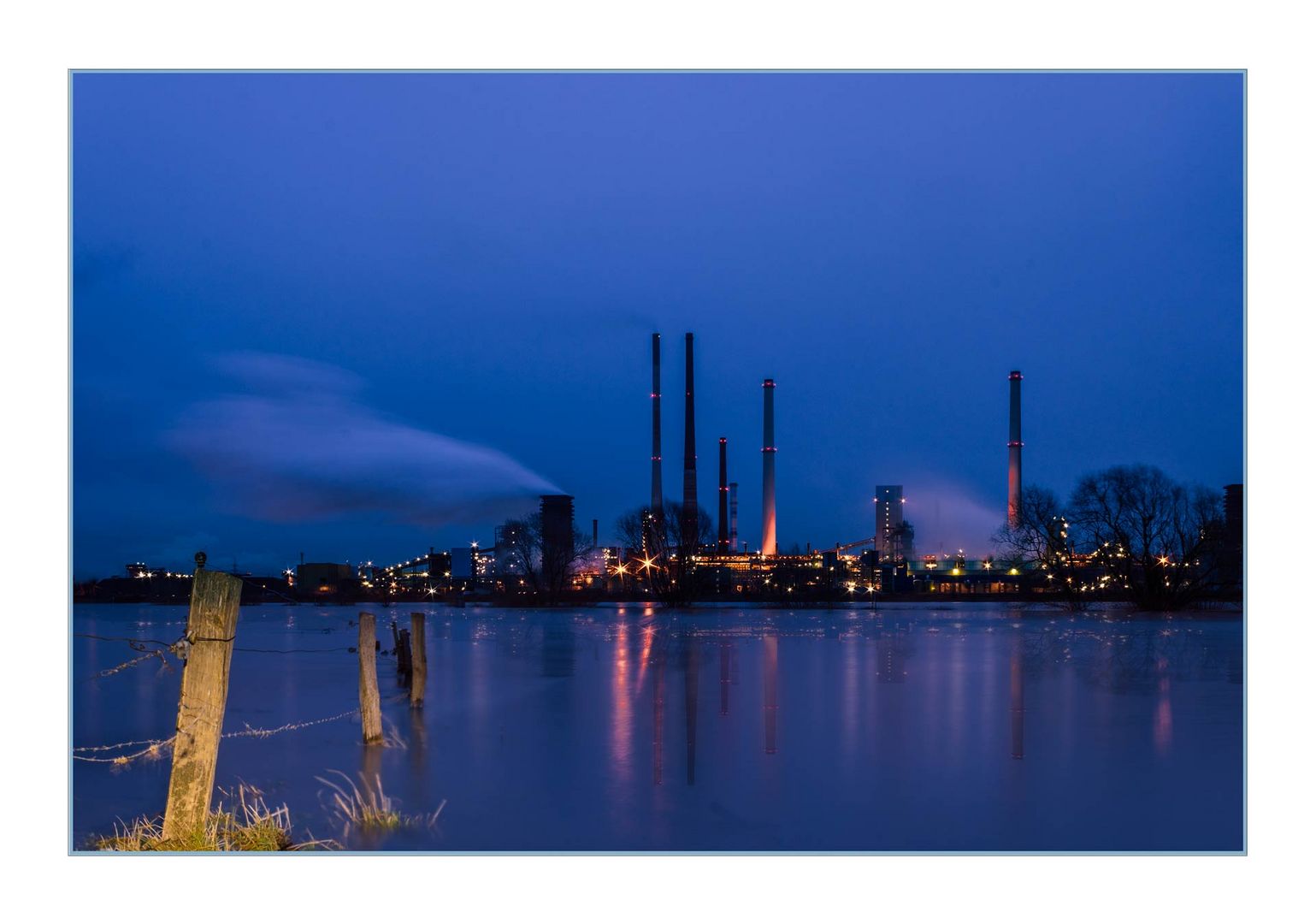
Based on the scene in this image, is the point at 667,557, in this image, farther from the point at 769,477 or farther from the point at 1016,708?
the point at 1016,708

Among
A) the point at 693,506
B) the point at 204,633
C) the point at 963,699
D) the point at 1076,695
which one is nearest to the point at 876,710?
the point at 963,699

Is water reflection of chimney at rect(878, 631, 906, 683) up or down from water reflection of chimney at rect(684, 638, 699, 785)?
down

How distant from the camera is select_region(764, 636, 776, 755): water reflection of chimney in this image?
15.3 meters

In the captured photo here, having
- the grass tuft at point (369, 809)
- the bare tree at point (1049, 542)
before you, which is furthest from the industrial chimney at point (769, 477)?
the grass tuft at point (369, 809)

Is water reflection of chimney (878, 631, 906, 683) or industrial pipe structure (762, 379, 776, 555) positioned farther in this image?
industrial pipe structure (762, 379, 776, 555)

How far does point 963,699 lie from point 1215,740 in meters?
5.41

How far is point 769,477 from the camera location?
121m

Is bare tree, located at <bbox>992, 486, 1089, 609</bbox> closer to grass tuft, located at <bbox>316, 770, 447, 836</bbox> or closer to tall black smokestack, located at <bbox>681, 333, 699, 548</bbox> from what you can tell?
tall black smokestack, located at <bbox>681, 333, 699, 548</bbox>

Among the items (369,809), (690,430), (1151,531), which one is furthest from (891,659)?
(690,430)

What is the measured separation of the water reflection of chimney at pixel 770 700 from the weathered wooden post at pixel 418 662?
6.52 metres

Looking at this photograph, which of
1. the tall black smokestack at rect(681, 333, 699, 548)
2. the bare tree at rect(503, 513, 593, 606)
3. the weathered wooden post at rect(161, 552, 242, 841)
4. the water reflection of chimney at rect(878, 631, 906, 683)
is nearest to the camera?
the weathered wooden post at rect(161, 552, 242, 841)

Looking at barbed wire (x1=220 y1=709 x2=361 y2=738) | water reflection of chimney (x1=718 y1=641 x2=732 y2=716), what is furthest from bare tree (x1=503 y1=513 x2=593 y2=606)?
barbed wire (x1=220 y1=709 x2=361 y2=738)

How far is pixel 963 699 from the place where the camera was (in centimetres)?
2033

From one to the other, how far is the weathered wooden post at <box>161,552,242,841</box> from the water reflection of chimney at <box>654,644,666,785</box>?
5.40m
